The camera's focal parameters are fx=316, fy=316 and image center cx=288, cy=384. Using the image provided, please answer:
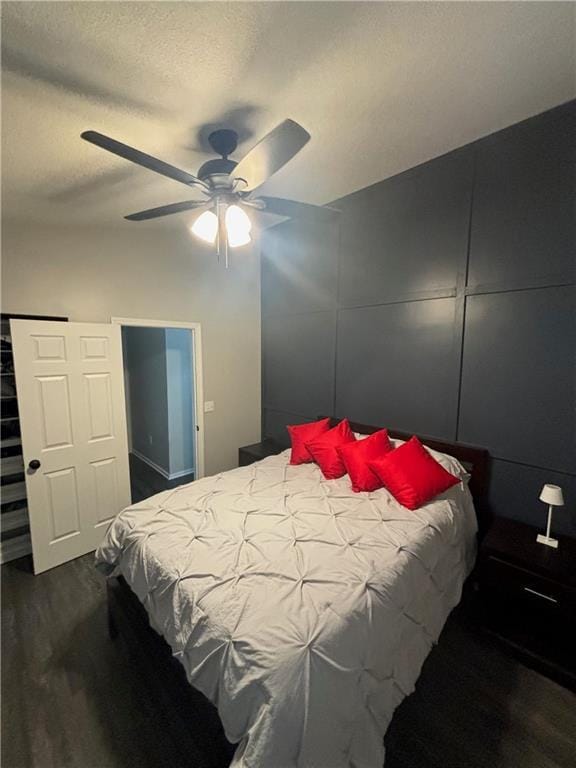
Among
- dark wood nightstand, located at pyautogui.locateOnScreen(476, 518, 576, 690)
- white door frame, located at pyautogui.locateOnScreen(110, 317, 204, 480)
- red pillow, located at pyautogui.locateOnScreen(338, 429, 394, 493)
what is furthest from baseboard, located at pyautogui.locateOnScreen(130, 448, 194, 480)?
dark wood nightstand, located at pyautogui.locateOnScreen(476, 518, 576, 690)

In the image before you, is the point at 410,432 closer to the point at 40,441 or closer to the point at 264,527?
the point at 264,527

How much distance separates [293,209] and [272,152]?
653mm

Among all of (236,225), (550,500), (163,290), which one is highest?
(236,225)

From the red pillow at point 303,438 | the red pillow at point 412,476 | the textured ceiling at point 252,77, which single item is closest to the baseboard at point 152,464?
the red pillow at point 303,438

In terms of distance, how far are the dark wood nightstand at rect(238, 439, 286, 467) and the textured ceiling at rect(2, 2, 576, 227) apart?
8.76ft

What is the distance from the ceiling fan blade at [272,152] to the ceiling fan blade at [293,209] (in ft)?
0.97

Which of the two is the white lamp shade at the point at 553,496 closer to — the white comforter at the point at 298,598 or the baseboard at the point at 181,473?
the white comforter at the point at 298,598

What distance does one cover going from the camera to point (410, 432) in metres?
2.74

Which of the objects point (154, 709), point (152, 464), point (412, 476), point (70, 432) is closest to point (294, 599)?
point (154, 709)

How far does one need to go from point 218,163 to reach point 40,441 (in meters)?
2.43

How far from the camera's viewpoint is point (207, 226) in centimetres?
190

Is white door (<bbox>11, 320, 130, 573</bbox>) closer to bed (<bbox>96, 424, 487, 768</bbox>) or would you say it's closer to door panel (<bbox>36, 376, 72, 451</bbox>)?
door panel (<bbox>36, 376, 72, 451</bbox>)

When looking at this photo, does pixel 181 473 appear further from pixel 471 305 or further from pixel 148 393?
pixel 471 305

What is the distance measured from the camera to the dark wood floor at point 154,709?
1.37m
